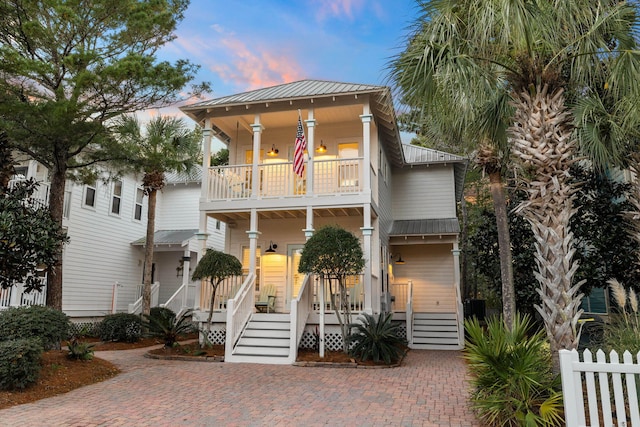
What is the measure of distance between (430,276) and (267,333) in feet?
26.4

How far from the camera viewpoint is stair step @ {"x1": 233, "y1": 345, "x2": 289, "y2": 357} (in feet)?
33.9

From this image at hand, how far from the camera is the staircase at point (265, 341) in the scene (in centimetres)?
1027

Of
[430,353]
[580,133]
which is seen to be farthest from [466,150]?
[430,353]

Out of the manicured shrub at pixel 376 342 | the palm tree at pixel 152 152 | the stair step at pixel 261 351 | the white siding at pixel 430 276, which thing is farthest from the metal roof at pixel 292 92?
the white siding at pixel 430 276

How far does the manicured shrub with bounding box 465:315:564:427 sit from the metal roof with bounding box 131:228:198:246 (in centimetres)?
1526

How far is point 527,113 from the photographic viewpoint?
617 cm

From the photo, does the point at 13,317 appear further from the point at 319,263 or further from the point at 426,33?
the point at 426,33

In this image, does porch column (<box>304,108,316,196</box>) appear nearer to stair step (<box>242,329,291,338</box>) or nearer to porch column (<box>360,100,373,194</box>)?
porch column (<box>360,100,373,194</box>)

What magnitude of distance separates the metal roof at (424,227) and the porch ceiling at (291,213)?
3112 mm

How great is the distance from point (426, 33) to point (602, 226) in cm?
725

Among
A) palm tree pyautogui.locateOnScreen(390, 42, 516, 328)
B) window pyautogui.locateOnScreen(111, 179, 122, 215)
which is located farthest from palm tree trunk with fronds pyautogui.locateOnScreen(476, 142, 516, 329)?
window pyautogui.locateOnScreen(111, 179, 122, 215)

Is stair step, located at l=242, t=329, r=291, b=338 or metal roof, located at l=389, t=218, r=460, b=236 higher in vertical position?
metal roof, located at l=389, t=218, r=460, b=236

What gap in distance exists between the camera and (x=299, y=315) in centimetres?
1093

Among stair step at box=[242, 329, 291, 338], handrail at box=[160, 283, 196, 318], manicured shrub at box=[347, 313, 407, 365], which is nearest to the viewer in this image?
manicured shrub at box=[347, 313, 407, 365]
